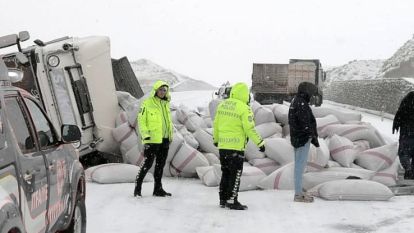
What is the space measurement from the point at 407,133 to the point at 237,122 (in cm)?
324

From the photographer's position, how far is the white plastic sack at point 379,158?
9742 mm

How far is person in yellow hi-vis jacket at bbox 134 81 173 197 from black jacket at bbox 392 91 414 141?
3.63 metres

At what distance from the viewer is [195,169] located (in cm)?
1020

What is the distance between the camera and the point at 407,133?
953 centimetres

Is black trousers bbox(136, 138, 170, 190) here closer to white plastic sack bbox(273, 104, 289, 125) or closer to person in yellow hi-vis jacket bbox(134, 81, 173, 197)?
person in yellow hi-vis jacket bbox(134, 81, 173, 197)

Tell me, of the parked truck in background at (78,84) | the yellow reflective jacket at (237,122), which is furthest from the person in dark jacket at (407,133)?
the parked truck in background at (78,84)

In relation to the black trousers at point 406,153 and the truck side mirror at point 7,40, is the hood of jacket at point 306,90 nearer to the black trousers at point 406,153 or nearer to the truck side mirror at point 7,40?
the black trousers at point 406,153

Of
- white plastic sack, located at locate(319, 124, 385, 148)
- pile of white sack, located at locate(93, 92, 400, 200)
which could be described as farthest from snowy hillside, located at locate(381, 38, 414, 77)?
white plastic sack, located at locate(319, 124, 385, 148)

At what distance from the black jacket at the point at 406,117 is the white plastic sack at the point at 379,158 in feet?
1.12

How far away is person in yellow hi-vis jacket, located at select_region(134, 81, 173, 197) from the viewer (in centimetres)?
837

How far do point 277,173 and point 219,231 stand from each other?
9.41 ft

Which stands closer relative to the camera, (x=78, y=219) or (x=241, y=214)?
(x=78, y=219)

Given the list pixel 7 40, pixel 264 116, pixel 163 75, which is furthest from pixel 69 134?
pixel 163 75

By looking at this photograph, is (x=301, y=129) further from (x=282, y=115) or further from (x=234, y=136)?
(x=282, y=115)
